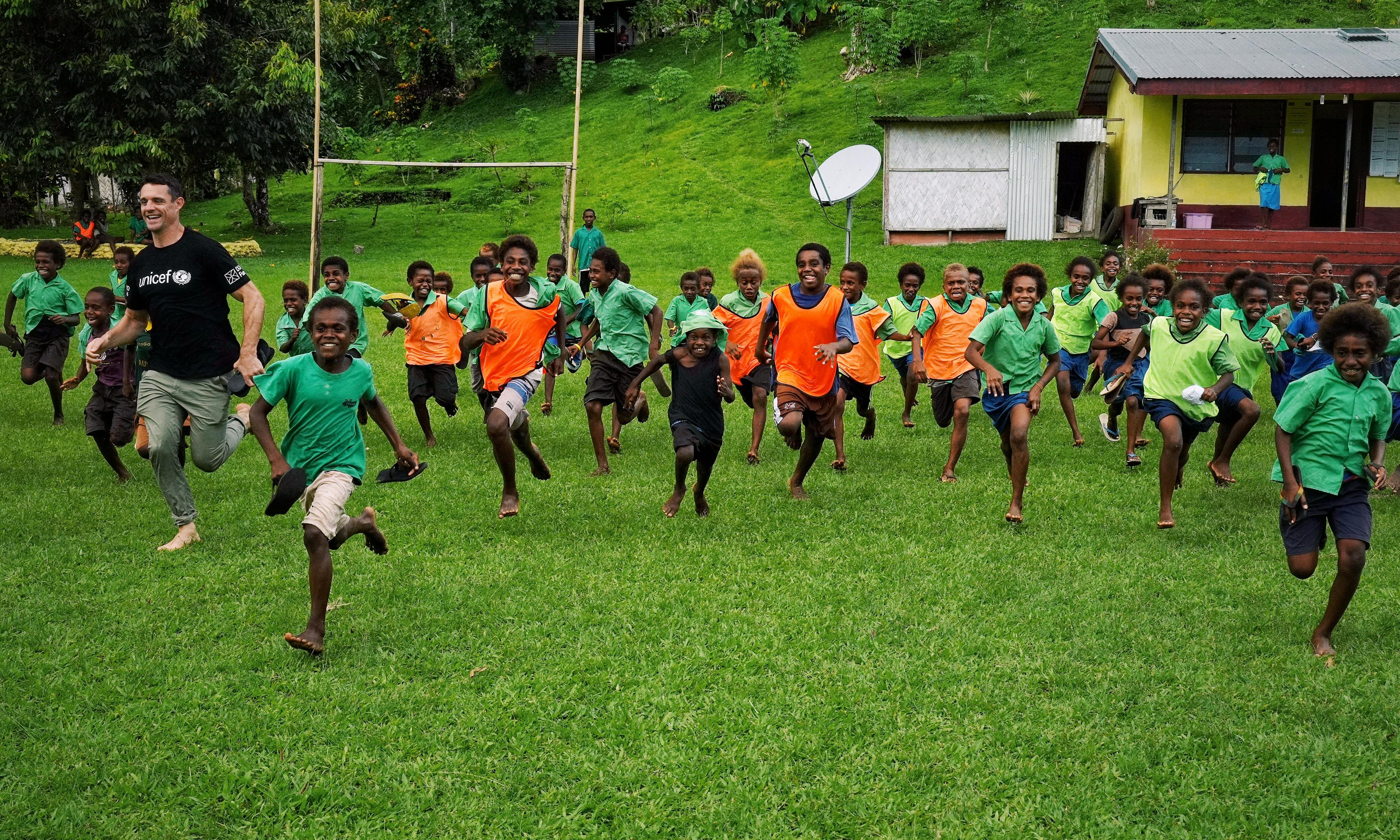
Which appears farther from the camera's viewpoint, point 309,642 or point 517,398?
point 517,398

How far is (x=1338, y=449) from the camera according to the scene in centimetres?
586

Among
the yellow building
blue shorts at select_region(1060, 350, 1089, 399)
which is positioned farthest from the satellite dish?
the yellow building

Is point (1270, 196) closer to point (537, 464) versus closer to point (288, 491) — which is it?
point (537, 464)

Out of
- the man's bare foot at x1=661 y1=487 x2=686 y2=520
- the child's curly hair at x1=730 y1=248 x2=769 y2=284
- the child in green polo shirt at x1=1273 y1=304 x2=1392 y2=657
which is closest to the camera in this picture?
the child in green polo shirt at x1=1273 y1=304 x2=1392 y2=657

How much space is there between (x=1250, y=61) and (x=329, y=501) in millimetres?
22908

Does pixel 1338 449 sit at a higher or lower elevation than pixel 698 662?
higher

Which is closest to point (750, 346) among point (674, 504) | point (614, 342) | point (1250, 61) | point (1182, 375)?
point (614, 342)

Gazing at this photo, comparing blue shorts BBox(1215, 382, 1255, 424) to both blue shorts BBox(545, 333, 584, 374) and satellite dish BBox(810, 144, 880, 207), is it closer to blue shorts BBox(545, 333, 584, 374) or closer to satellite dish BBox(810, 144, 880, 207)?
blue shorts BBox(545, 333, 584, 374)

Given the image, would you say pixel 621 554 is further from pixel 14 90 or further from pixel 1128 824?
pixel 14 90

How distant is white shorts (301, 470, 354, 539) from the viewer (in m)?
5.70

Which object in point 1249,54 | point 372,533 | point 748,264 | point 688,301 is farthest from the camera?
point 1249,54

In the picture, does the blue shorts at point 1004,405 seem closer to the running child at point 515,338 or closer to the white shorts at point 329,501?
the running child at point 515,338

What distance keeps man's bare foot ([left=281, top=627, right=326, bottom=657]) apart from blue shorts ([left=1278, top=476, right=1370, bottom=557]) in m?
4.79

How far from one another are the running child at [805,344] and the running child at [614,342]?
4.48 ft
